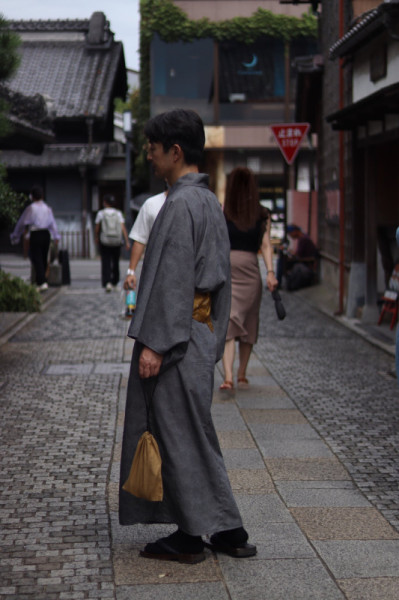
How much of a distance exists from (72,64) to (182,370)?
33.4 meters

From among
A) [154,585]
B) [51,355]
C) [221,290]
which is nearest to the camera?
[154,585]

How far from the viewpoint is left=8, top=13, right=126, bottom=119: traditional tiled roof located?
111ft

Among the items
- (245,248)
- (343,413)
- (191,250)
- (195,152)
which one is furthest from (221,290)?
(245,248)

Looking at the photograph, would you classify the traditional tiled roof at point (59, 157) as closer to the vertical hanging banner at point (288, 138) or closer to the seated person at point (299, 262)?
the seated person at point (299, 262)

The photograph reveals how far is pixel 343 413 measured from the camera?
7.65 m

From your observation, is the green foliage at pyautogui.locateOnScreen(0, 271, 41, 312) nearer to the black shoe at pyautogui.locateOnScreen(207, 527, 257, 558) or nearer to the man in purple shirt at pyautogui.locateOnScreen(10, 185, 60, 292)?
the man in purple shirt at pyautogui.locateOnScreen(10, 185, 60, 292)

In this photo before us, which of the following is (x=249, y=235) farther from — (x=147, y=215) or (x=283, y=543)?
(x=283, y=543)

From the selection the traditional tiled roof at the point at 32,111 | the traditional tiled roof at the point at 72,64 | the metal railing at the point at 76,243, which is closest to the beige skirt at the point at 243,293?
the traditional tiled roof at the point at 32,111

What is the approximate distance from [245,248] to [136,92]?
40101mm

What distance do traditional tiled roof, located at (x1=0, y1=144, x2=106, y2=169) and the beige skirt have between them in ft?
77.9

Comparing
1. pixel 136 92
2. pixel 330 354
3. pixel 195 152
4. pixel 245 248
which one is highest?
pixel 136 92

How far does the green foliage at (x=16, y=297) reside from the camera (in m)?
14.8

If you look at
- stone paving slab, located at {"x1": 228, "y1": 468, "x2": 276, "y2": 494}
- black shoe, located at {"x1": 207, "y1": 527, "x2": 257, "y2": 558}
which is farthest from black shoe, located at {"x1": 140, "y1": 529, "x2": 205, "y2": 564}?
stone paving slab, located at {"x1": 228, "y1": 468, "x2": 276, "y2": 494}

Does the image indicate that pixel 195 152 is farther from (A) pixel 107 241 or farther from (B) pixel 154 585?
(A) pixel 107 241
